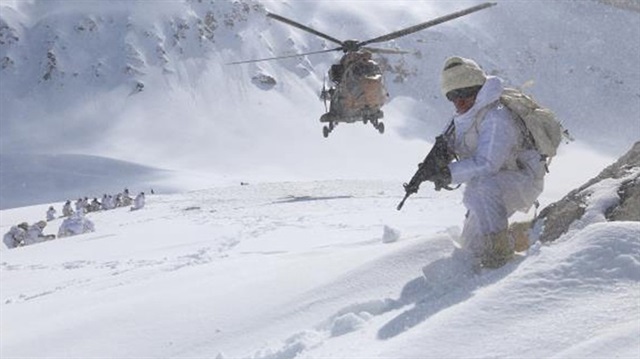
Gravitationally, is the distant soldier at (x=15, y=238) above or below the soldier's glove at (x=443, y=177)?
below

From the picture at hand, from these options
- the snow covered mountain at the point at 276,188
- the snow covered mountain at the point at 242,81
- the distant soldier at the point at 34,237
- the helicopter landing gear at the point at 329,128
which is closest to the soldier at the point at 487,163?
the snow covered mountain at the point at 276,188

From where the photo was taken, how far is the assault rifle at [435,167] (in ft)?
13.0

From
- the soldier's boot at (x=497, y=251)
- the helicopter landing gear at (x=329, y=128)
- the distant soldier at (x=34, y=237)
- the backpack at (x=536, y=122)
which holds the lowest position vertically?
the soldier's boot at (x=497, y=251)

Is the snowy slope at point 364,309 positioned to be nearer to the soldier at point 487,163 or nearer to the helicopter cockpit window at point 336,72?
A: the soldier at point 487,163

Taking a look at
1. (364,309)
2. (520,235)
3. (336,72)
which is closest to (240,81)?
(336,72)

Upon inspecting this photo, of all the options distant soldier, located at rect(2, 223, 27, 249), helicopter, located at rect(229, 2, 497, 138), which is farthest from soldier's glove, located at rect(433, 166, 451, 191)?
distant soldier, located at rect(2, 223, 27, 249)

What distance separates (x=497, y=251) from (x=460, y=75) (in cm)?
92

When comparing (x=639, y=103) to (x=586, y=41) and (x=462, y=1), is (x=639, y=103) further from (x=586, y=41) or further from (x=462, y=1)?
(x=462, y=1)

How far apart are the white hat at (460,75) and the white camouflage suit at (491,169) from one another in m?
0.07

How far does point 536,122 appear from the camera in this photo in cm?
407

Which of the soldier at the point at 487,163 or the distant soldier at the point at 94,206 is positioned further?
the distant soldier at the point at 94,206

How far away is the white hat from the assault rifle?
0.74ft

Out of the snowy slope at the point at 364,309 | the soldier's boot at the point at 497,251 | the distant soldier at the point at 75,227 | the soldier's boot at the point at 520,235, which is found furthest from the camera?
the distant soldier at the point at 75,227

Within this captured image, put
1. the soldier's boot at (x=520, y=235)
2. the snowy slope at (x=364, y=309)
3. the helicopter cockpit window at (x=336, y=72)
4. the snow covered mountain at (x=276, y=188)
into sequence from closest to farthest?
the snowy slope at (x=364, y=309)
the snow covered mountain at (x=276, y=188)
the soldier's boot at (x=520, y=235)
the helicopter cockpit window at (x=336, y=72)
